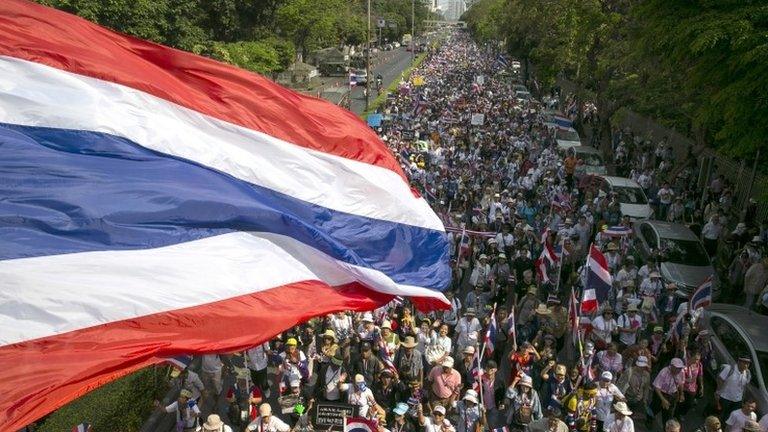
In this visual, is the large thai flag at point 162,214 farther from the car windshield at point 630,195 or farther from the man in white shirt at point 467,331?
the car windshield at point 630,195

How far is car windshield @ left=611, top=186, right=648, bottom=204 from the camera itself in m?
20.2

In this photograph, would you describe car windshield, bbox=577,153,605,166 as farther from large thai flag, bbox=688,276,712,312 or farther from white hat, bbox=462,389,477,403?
white hat, bbox=462,389,477,403

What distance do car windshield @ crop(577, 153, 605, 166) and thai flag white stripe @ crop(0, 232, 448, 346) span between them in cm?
2097

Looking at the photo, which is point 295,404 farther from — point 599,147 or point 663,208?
point 599,147

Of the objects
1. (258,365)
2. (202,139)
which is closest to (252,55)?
(258,365)

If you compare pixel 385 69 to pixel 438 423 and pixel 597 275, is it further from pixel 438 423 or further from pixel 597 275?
pixel 438 423

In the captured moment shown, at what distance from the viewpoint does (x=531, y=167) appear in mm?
23109

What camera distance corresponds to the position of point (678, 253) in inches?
618

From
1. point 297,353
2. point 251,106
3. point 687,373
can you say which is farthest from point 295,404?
point 687,373

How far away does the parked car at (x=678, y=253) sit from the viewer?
49.0 feet

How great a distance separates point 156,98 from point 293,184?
1.36 metres

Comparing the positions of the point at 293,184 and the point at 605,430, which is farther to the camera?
the point at 605,430

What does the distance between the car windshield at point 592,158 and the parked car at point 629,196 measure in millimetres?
4624

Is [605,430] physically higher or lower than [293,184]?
lower
